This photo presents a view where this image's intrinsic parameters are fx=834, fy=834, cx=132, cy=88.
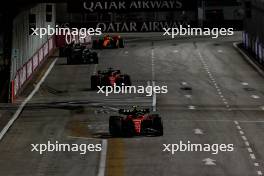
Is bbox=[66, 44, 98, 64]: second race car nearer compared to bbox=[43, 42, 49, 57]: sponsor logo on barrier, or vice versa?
bbox=[66, 44, 98, 64]: second race car

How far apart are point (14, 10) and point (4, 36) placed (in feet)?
7.54

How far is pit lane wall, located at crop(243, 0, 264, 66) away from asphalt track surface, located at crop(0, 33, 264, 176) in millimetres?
2083

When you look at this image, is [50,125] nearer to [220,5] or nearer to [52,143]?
[52,143]

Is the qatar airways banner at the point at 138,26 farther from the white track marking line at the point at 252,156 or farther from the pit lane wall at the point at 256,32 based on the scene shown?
the pit lane wall at the point at 256,32

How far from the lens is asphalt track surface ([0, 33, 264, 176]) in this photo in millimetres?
37281

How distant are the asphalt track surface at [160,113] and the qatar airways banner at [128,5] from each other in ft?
21.4

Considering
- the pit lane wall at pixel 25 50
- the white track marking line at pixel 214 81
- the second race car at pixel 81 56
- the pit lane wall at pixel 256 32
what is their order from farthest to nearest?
1. the second race car at pixel 81 56
2. the pit lane wall at pixel 256 32
3. the pit lane wall at pixel 25 50
4. the white track marking line at pixel 214 81

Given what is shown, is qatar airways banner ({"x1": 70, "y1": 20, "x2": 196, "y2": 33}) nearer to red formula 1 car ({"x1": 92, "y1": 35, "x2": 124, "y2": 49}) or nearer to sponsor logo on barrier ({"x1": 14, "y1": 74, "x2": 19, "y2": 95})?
sponsor logo on barrier ({"x1": 14, "y1": 74, "x2": 19, "y2": 95})

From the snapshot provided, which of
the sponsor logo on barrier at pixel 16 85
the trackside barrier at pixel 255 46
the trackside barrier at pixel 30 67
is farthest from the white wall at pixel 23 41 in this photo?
the trackside barrier at pixel 255 46

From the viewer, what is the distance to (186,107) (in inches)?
2208

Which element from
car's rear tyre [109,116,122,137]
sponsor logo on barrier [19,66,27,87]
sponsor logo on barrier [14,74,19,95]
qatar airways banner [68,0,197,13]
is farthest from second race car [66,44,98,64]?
car's rear tyre [109,116,122,137]

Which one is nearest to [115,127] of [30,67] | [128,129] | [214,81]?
[128,129]

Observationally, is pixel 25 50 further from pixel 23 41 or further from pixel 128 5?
pixel 128 5

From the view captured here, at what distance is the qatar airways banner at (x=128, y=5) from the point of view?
56.9 metres
